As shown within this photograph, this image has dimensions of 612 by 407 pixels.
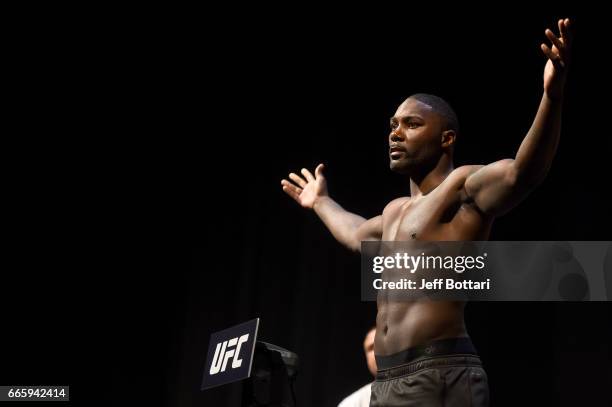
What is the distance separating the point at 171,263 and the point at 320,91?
1.19 meters

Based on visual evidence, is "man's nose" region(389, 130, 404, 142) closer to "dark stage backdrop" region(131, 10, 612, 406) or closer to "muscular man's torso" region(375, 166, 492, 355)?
"muscular man's torso" region(375, 166, 492, 355)

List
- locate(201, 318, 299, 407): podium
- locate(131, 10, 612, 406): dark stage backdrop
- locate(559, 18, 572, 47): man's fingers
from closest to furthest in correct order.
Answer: locate(559, 18, 572, 47): man's fingers
locate(201, 318, 299, 407): podium
locate(131, 10, 612, 406): dark stage backdrop

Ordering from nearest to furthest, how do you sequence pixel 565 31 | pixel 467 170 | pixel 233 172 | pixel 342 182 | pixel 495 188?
pixel 565 31
pixel 495 188
pixel 467 170
pixel 342 182
pixel 233 172

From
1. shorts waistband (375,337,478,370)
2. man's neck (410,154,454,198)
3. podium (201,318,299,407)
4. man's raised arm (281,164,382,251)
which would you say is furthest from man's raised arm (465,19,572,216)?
podium (201,318,299,407)

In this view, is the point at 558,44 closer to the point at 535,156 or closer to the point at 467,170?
the point at 535,156

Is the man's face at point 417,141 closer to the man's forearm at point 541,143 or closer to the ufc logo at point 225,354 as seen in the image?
the man's forearm at point 541,143

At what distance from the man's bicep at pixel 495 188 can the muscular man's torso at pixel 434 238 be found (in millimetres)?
44

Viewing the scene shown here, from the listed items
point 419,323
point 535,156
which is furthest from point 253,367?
point 535,156

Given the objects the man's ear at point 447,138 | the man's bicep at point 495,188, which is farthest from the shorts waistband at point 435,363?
the man's ear at point 447,138

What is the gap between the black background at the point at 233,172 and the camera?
395cm

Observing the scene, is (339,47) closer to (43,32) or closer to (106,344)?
(43,32)

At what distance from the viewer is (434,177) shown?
95.9 inches

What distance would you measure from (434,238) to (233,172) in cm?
225

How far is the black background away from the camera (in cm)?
395
